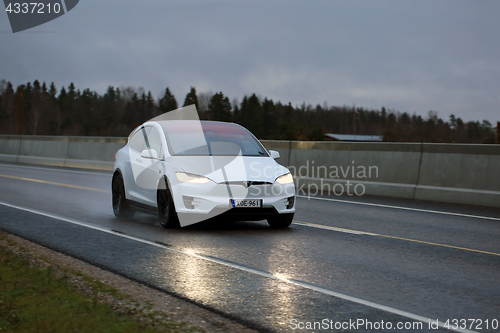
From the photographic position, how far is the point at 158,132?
9.79 metres

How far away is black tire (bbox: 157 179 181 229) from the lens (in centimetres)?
881

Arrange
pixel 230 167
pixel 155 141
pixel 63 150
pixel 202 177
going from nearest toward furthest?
pixel 202 177 < pixel 230 167 < pixel 155 141 < pixel 63 150

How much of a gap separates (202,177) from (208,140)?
117 cm

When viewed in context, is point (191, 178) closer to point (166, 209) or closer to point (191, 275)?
point (166, 209)

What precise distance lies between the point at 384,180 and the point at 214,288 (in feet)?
32.9

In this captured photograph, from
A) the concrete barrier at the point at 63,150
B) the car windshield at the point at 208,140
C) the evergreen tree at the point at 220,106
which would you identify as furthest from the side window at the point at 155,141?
the evergreen tree at the point at 220,106

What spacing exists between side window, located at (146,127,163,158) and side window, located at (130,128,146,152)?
21 cm

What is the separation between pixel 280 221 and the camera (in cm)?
926

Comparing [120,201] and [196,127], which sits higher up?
[196,127]

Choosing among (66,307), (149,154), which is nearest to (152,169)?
(149,154)

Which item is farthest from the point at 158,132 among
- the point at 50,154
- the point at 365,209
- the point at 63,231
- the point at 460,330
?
the point at 50,154

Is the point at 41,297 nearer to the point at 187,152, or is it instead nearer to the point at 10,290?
the point at 10,290

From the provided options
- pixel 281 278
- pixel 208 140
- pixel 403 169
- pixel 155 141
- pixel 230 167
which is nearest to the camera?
pixel 281 278

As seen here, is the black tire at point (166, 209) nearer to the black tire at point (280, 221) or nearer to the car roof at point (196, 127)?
the car roof at point (196, 127)
